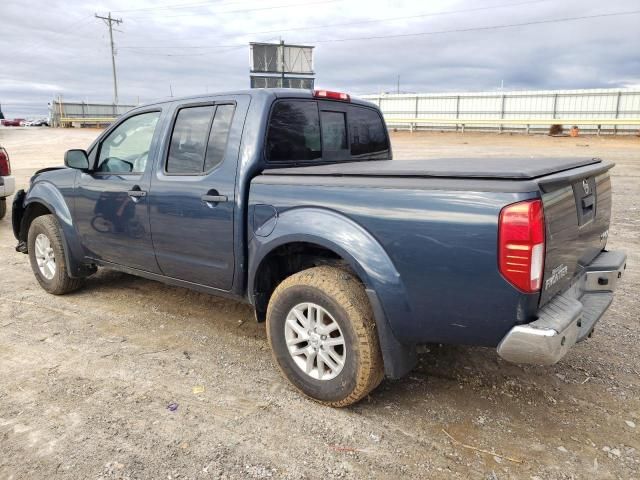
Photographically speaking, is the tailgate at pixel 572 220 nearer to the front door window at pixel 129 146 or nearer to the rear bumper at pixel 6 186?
the front door window at pixel 129 146

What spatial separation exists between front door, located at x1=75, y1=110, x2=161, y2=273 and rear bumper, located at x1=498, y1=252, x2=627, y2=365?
2.79 meters

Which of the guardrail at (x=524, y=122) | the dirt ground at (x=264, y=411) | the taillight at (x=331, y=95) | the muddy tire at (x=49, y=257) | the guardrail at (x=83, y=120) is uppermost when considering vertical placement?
the guardrail at (x=83, y=120)

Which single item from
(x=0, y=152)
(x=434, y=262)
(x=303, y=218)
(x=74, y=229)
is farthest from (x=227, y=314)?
(x=0, y=152)

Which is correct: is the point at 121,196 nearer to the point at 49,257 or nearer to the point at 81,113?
the point at 49,257

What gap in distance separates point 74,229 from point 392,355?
3.32 m

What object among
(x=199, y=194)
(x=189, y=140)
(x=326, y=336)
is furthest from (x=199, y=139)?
(x=326, y=336)

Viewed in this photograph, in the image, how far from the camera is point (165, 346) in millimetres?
3979

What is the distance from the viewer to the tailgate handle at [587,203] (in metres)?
2.91

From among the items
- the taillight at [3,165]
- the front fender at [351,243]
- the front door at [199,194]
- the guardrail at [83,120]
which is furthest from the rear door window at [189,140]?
the guardrail at [83,120]

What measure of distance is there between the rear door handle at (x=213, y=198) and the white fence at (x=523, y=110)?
97.7 feet

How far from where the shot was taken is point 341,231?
114 inches

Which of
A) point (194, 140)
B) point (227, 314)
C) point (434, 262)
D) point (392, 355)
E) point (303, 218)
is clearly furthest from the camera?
point (227, 314)

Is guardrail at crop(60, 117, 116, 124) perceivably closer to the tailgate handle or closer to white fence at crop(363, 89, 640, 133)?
white fence at crop(363, 89, 640, 133)

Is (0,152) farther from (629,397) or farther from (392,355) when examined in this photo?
(629,397)
